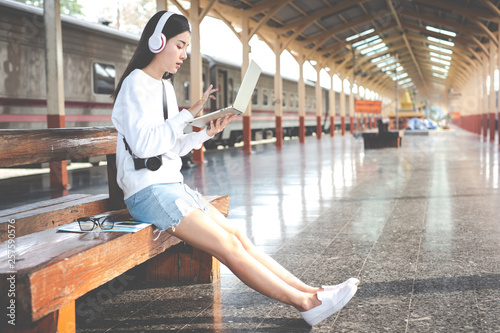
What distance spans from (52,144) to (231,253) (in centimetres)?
120

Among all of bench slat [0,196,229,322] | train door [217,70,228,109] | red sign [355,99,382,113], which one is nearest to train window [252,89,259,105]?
train door [217,70,228,109]

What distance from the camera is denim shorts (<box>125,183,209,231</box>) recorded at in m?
2.78

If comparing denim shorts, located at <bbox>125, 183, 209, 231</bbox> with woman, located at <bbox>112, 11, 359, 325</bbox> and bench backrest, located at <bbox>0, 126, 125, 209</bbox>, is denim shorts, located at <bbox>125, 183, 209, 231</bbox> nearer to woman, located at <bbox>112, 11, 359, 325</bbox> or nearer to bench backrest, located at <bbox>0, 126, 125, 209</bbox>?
woman, located at <bbox>112, 11, 359, 325</bbox>

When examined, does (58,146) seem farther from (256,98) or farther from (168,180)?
(256,98)

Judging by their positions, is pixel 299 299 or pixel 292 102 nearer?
pixel 299 299

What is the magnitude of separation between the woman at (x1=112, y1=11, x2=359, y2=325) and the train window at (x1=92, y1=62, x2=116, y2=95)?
9674 millimetres

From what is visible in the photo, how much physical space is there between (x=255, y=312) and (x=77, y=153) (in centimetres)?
142

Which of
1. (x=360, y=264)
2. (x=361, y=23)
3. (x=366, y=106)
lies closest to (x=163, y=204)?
(x=360, y=264)

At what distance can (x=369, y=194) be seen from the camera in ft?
25.3

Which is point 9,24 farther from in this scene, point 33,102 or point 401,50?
point 401,50

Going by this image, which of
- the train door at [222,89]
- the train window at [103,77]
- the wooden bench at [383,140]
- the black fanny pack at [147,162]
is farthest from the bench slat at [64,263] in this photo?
the train door at [222,89]

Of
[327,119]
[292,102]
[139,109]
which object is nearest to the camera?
[139,109]

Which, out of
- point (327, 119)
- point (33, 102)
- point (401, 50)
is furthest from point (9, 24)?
point (327, 119)

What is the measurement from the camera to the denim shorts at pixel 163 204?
2775 mm
